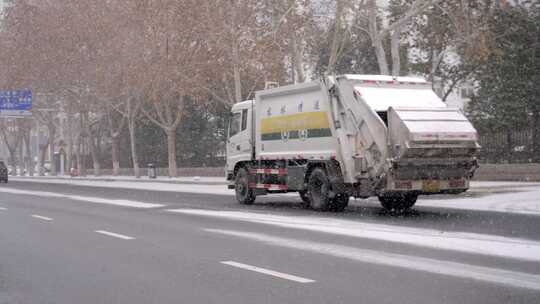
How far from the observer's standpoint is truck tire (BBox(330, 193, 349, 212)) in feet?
59.2

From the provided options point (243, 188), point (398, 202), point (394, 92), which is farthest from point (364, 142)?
point (243, 188)

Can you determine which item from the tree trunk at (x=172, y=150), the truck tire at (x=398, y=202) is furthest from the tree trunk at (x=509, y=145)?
the tree trunk at (x=172, y=150)

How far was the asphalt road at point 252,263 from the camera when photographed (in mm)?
7820

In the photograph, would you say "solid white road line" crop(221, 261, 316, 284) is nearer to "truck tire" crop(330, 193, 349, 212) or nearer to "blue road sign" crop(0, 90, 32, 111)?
"truck tire" crop(330, 193, 349, 212)

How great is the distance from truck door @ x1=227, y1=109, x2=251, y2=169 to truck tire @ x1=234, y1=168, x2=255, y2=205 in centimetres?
40

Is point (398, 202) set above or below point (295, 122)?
below

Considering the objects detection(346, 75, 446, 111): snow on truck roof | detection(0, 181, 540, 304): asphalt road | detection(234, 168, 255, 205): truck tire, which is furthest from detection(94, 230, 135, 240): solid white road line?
detection(234, 168, 255, 205): truck tire

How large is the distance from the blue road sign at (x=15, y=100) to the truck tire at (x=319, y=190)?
4543 cm

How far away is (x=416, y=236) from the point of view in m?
12.7

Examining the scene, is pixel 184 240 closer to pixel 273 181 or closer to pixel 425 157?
pixel 425 157

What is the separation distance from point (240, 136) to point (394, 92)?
5.87m

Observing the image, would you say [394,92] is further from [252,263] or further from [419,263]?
[252,263]

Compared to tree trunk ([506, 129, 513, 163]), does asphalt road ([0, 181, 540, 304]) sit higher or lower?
lower

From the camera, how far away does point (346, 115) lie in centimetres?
1742
